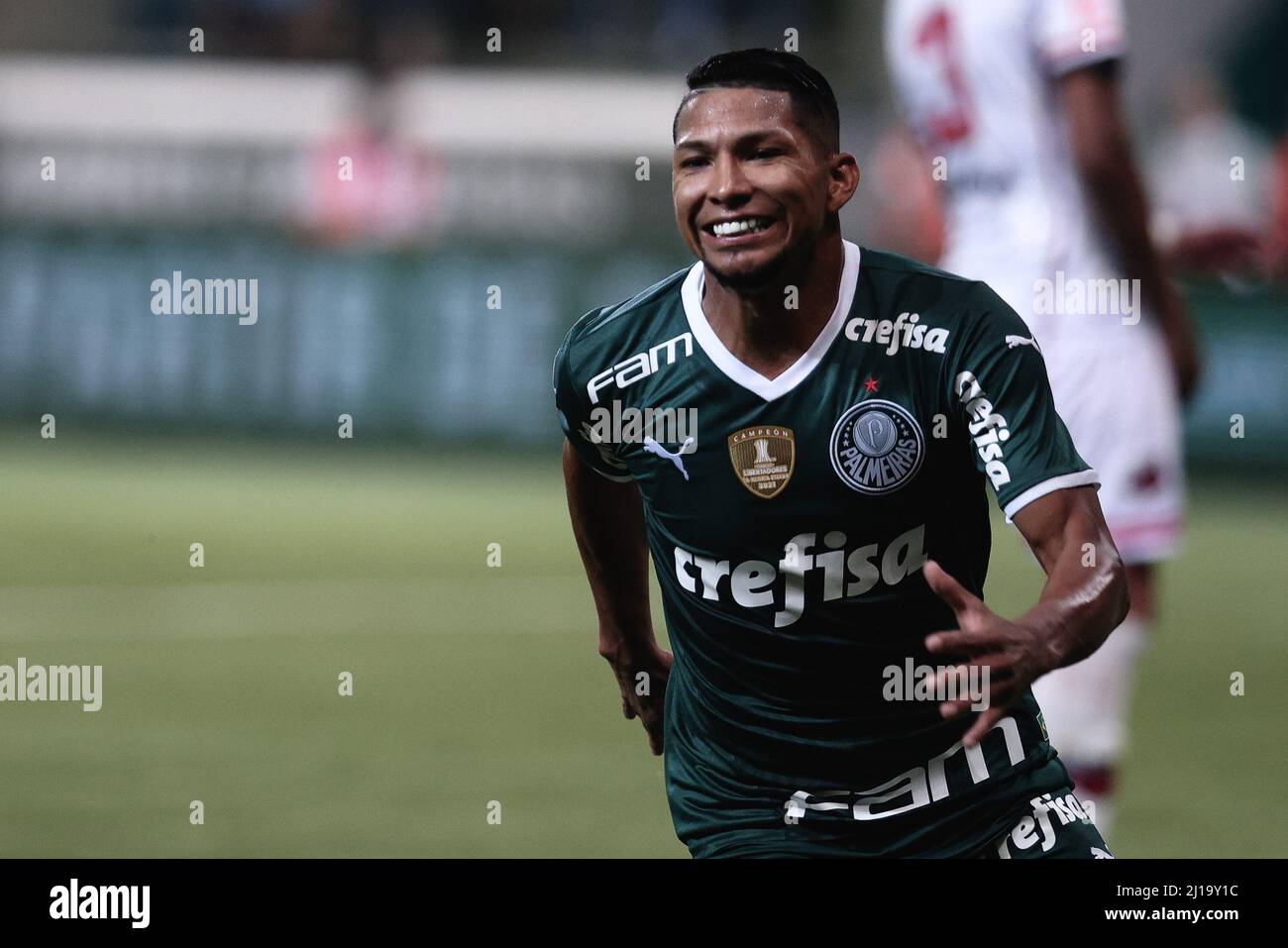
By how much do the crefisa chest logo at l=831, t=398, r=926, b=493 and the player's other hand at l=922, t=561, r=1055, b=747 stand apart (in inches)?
16.9

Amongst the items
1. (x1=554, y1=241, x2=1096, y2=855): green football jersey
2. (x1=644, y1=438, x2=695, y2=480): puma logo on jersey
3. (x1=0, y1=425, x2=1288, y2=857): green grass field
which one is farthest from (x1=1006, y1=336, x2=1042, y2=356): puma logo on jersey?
(x1=0, y1=425, x2=1288, y2=857): green grass field

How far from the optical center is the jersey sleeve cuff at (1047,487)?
11.9ft

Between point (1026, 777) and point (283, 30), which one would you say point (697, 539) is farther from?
point (283, 30)

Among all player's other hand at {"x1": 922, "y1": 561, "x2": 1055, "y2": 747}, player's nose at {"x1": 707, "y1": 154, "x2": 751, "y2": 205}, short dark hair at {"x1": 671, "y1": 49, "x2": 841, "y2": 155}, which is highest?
short dark hair at {"x1": 671, "y1": 49, "x2": 841, "y2": 155}

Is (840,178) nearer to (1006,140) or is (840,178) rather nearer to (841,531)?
(841,531)

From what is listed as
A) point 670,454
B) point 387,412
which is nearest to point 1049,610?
point 670,454

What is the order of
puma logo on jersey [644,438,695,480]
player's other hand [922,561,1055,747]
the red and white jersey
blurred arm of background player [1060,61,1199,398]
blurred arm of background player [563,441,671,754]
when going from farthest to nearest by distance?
the red and white jersey → blurred arm of background player [1060,61,1199,398] → blurred arm of background player [563,441,671,754] → puma logo on jersey [644,438,695,480] → player's other hand [922,561,1055,747]

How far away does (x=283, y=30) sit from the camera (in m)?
19.3

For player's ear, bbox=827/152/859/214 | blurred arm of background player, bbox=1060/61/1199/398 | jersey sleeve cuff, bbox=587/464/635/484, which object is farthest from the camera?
blurred arm of background player, bbox=1060/61/1199/398

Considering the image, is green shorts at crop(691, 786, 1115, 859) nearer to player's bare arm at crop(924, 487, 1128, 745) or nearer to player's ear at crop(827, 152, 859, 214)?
player's bare arm at crop(924, 487, 1128, 745)

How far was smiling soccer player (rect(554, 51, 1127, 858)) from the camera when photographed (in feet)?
12.2

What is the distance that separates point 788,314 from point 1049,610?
31.7 inches

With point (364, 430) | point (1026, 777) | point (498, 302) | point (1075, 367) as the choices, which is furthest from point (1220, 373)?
point (1026, 777)

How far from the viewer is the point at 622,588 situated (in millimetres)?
4496
